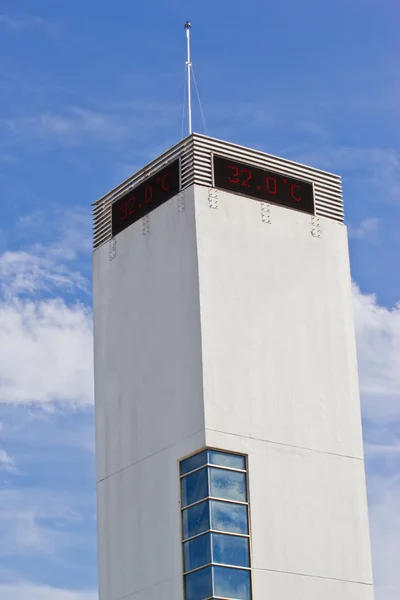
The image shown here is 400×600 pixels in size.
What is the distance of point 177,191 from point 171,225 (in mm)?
1473

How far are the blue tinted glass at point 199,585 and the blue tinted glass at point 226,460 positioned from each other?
13.7 ft

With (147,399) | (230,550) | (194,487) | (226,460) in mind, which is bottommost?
(230,550)

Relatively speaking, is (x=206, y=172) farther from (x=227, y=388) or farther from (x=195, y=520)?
(x=195, y=520)

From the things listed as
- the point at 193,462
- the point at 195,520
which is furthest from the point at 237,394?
the point at 195,520

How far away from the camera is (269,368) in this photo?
60125mm

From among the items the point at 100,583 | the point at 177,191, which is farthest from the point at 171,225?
the point at 100,583

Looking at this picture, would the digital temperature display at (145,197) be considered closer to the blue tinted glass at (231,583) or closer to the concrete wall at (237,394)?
the concrete wall at (237,394)

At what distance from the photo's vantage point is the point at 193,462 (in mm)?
57781

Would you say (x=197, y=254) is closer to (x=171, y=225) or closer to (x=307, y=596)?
(x=171, y=225)

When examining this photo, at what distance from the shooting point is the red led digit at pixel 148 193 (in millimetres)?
63781

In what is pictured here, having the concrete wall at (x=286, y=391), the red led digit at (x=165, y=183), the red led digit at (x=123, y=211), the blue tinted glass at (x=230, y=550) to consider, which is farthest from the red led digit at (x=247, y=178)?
the blue tinted glass at (x=230, y=550)

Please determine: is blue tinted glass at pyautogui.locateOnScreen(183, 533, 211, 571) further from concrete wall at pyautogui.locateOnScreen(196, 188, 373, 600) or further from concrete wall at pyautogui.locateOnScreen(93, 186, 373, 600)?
concrete wall at pyautogui.locateOnScreen(196, 188, 373, 600)

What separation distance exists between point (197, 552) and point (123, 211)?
16.5m

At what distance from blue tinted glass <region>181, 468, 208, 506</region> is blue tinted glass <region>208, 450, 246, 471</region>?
1.94 feet
